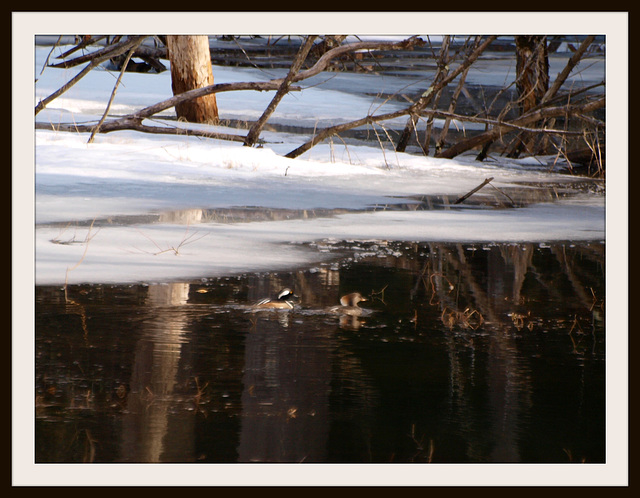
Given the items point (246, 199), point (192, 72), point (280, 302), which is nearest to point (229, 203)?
point (246, 199)

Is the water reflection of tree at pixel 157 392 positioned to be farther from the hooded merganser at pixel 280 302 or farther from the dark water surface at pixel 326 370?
the hooded merganser at pixel 280 302

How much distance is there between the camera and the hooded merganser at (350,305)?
4.24 meters

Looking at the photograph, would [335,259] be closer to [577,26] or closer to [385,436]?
[577,26]

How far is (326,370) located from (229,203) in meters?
3.67

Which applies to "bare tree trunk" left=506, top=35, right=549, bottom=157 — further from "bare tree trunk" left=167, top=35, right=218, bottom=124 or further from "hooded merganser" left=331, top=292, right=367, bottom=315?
"hooded merganser" left=331, top=292, right=367, bottom=315

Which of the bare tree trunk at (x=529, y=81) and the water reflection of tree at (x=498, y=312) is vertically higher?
the bare tree trunk at (x=529, y=81)

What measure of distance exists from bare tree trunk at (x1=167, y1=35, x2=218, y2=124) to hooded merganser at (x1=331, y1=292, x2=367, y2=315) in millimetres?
8778

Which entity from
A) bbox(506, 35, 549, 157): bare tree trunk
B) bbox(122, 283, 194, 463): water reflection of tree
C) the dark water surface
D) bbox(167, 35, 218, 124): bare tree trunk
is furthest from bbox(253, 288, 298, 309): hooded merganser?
bbox(167, 35, 218, 124): bare tree trunk

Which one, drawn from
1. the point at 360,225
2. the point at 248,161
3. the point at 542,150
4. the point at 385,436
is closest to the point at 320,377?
the point at 385,436

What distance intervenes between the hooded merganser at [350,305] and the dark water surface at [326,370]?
0.25 feet

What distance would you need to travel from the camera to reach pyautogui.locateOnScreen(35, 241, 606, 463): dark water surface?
2904mm

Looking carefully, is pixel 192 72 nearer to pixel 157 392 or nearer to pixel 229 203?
pixel 229 203

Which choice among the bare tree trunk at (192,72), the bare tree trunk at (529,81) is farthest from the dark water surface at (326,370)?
the bare tree trunk at (192,72)

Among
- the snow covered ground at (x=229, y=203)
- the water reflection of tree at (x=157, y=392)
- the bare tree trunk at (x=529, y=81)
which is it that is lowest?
the water reflection of tree at (x=157, y=392)
